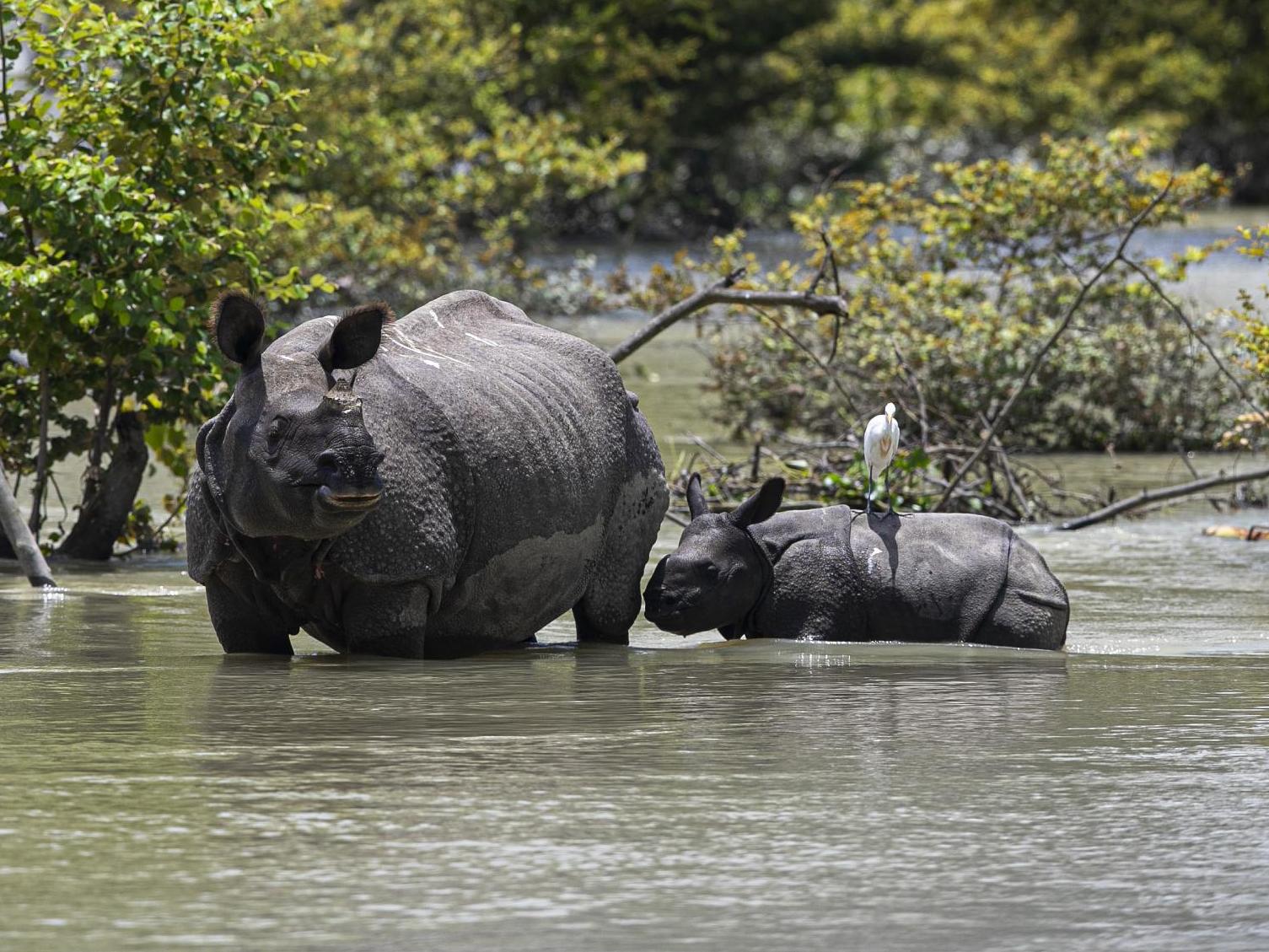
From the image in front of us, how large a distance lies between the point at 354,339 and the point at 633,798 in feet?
7.20

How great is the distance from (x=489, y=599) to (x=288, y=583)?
778 mm

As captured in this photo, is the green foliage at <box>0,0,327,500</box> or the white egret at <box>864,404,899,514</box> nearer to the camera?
the white egret at <box>864,404,899,514</box>

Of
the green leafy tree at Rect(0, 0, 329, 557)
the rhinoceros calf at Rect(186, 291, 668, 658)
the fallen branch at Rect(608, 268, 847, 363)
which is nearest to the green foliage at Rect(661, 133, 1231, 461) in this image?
the fallen branch at Rect(608, 268, 847, 363)

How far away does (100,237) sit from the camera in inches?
405

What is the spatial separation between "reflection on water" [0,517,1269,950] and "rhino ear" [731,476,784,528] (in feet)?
1.59

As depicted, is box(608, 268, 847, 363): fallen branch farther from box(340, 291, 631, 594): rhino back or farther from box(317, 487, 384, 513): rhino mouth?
box(317, 487, 384, 513): rhino mouth

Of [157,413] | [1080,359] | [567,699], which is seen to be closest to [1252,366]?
[1080,359]

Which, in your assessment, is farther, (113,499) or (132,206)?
(113,499)

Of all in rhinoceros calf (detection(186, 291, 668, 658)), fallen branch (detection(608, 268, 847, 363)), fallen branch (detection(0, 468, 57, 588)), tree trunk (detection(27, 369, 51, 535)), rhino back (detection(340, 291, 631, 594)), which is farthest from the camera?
tree trunk (detection(27, 369, 51, 535))

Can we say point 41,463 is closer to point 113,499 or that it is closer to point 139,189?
point 113,499

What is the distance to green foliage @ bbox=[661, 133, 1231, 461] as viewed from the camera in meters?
15.2

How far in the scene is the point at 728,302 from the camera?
433 inches

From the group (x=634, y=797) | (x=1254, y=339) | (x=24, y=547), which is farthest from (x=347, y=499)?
(x=1254, y=339)

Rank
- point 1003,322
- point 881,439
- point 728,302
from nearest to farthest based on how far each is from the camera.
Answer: point 881,439
point 728,302
point 1003,322
